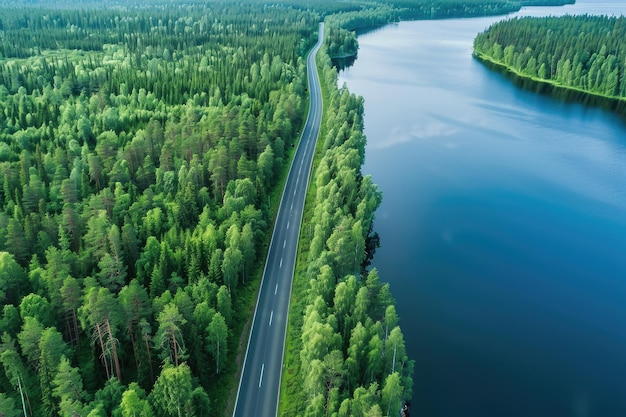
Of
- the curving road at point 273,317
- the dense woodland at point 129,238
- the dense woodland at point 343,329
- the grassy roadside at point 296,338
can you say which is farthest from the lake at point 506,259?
the dense woodland at point 129,238

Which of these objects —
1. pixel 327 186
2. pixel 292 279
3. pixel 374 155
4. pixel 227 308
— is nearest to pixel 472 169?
pixel 374 155

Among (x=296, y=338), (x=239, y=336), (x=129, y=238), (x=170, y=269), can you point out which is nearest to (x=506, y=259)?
(x=296, y=338)

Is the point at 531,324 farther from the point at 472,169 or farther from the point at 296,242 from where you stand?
the point at 472,169

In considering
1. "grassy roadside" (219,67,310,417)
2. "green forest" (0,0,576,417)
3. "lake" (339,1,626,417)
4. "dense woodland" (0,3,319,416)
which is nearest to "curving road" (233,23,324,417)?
"grassy roadside" (219,67,310,417)

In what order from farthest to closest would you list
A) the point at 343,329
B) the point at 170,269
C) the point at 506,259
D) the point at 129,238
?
the point at 506,259, the point at 129,238, the point at 170,269, the point at 343,329

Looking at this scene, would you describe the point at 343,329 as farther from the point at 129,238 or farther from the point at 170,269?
the point at 129,238

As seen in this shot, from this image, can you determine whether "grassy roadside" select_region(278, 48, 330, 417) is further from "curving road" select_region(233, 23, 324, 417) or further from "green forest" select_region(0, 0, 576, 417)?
"curving road" select_region(233, 23, 324, 417)

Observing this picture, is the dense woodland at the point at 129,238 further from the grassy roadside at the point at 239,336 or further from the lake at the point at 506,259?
the lake at the point at 506,259
